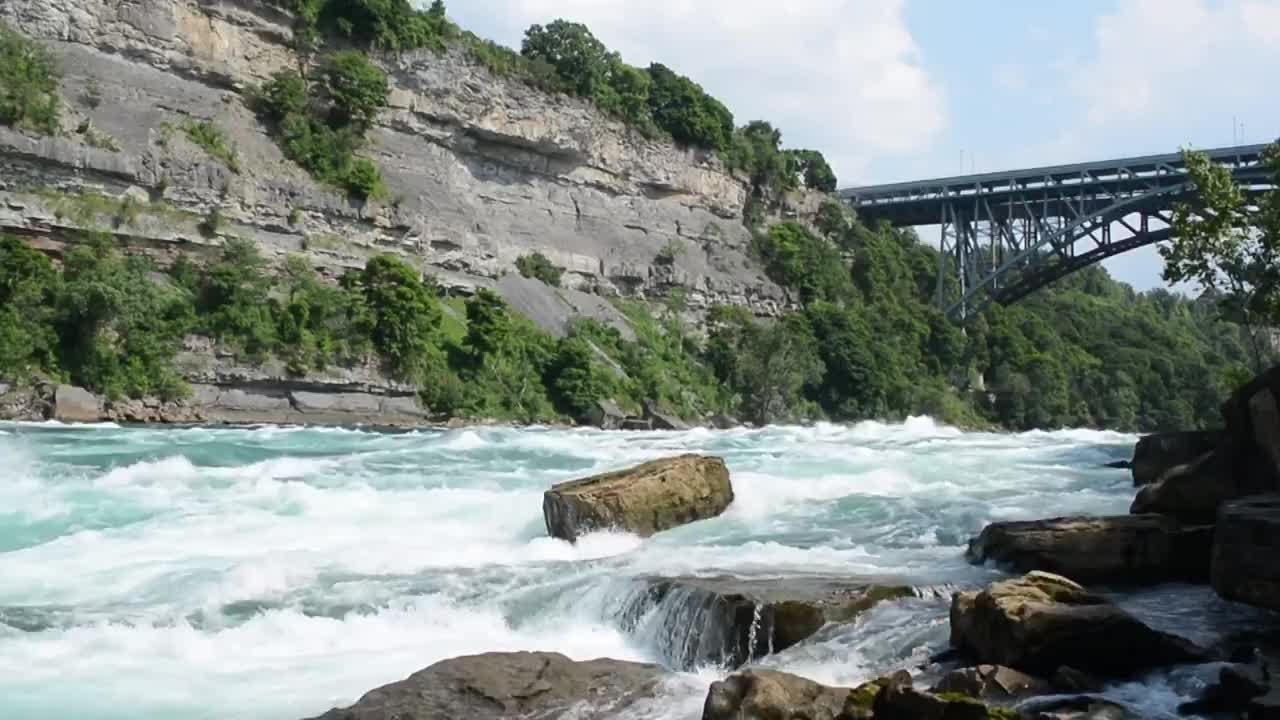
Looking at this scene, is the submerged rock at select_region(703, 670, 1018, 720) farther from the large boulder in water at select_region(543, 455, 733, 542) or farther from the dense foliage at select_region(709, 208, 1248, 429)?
the dense foliage at select_region(709, 208, 1248, 429)

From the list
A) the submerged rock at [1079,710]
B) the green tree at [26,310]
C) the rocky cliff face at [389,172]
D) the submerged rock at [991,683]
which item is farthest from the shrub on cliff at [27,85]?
the submerged rock at [1079,710]

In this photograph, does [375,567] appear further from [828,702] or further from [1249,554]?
[1249,554]

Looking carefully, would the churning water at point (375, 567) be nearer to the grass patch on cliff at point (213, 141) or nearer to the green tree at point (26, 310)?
the green tree at point (26, 310)

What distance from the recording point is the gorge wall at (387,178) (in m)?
32.9

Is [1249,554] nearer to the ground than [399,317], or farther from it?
nearer to the ground

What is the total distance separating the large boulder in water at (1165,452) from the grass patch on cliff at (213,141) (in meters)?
30.3

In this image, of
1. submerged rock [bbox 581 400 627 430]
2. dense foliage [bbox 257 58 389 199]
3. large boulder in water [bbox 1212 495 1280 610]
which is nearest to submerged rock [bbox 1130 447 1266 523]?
large boulder in water [bbox 1212 495 1280 610]

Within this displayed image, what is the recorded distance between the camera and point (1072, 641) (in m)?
6.91

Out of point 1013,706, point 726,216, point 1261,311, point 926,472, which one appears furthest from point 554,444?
point 726,216

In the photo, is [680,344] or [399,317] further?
[680,344]

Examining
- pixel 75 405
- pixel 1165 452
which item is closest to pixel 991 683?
pixel 1165 452

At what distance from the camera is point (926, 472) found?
1939 cm

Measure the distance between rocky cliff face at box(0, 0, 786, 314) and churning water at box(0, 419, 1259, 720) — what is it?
15497mm

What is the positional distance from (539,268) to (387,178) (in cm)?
733
